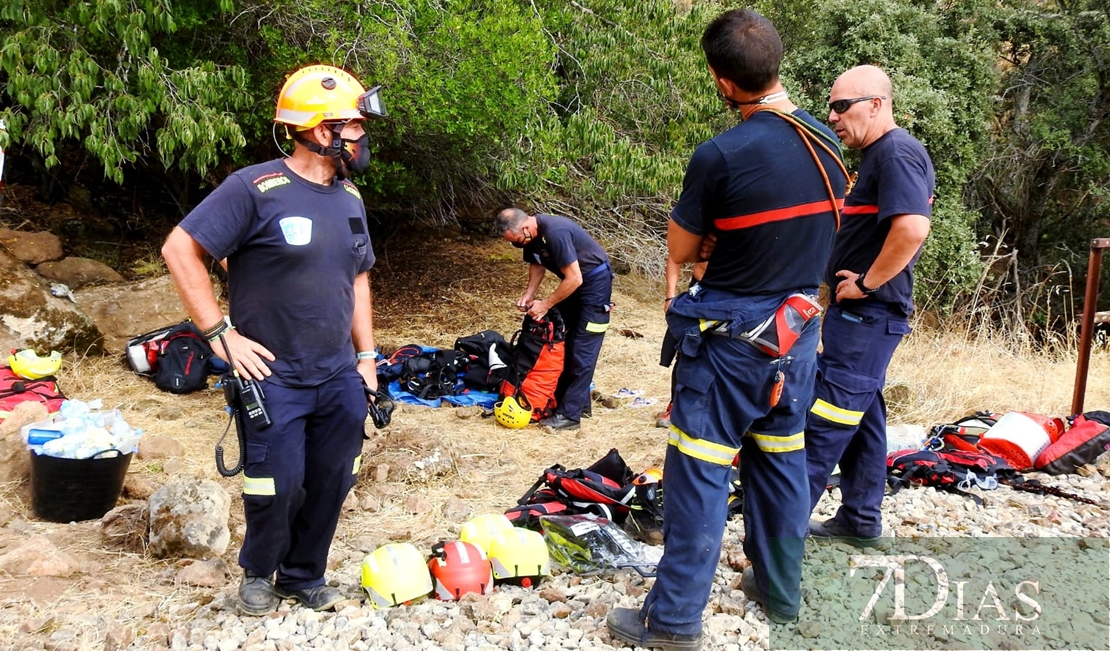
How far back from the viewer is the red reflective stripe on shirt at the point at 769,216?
274cm

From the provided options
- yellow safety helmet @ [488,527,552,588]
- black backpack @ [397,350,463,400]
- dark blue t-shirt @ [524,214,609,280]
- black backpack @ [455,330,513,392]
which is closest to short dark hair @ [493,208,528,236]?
dark blue t-shirt @ [524,214,609,280]

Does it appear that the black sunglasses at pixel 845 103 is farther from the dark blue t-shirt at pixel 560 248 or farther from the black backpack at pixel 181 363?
the black backpack at pixel 181 363

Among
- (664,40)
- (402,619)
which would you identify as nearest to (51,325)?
(402,619)

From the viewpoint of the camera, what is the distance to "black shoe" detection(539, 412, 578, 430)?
682cm

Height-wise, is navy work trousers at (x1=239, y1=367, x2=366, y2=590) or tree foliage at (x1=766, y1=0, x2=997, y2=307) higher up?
tree foliage at (x1=766, y1=0, x2=997, y2=307)

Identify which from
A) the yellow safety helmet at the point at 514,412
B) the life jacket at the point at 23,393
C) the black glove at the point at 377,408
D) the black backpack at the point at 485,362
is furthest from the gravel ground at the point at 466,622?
the black backpack at the point at 485,362

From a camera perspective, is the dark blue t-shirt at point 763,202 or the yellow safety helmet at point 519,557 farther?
the yellow safety helmet at point 519,557

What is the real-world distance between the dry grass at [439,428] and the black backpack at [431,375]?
282 millimetres

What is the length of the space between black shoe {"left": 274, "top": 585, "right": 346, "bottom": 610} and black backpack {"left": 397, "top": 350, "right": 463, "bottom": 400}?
4049 millimetres

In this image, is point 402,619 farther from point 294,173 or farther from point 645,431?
point 645,431

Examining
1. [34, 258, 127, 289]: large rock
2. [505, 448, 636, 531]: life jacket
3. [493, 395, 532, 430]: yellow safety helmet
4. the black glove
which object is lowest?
[493, 395, 532, 430]: yellow safety helmet

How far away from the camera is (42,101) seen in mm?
5801

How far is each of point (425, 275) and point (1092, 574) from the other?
9009 millimetres

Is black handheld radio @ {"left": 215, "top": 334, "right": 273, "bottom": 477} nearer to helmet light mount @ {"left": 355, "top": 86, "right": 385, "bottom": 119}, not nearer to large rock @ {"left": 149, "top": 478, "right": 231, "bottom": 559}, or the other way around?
helmet light mount @ {"left": 355, "top": 86, "right": 385, "bottom": 119}
